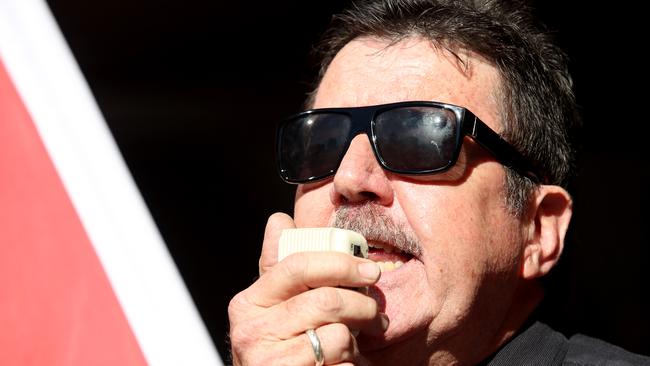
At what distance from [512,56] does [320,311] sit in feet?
3.14

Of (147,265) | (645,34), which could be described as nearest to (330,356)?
(147,265)

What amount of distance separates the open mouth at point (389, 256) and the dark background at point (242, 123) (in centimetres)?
239

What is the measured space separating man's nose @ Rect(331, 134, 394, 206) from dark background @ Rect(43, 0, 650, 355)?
2392mm

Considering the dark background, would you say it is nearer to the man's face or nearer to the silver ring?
the man's face

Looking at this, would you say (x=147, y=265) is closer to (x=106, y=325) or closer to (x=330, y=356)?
(x=106, y=325)

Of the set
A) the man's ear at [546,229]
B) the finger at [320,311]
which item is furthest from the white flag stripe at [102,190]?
the man's ear at [546,229]

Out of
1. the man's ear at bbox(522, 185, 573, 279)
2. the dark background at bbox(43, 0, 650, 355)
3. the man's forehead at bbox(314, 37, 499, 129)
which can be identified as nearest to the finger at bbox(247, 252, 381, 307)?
the man's forehead at bbox(314, 37, 499, 129)

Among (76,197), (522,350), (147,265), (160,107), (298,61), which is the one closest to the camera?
(147,265)

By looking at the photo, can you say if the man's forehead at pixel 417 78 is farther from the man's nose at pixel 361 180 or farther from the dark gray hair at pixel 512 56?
the man's nose at pixel 361 180

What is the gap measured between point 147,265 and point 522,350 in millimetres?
994

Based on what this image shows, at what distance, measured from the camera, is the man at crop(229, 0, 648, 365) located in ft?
5.45

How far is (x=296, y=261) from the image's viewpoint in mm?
1329

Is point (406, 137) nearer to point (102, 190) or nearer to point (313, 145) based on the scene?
point (313, 145)

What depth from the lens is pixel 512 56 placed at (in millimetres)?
1950
